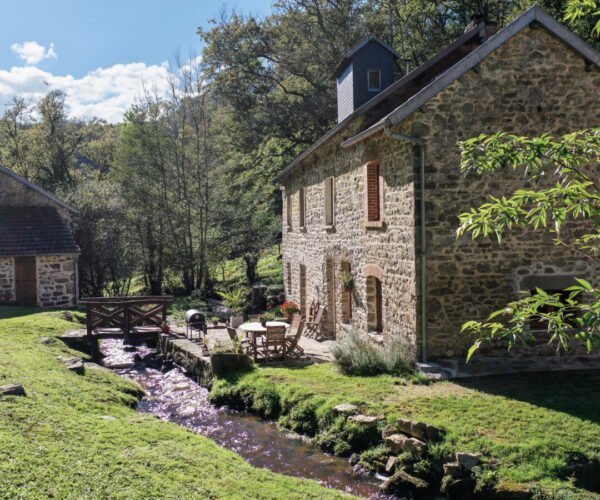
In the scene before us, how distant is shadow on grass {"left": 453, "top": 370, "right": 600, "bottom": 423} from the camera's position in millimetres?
9141

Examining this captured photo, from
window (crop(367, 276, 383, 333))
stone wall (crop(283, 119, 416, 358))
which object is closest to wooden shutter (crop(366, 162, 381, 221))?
stone wall (crop(283, 119, 416, 358))

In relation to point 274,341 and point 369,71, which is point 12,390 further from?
point 369,71

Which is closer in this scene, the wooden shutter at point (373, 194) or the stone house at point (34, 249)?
the wooden shutter at point (373, 194)

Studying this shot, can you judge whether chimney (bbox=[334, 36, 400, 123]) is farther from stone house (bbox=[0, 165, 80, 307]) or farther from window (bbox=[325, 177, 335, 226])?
stone house (bbox=[0, 165, 80, 307])

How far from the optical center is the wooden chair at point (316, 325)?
16.7 metres

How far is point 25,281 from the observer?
21828 mm

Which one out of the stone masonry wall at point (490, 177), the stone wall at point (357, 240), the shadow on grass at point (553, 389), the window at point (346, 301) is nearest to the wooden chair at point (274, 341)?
the stone wall at point (357, 240)

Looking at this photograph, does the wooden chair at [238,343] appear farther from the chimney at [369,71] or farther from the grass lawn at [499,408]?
the chimney at [369,71]

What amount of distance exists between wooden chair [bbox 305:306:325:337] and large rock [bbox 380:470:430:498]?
349 inches

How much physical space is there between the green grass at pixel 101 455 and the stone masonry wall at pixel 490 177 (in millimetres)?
5300

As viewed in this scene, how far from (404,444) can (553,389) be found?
354cm

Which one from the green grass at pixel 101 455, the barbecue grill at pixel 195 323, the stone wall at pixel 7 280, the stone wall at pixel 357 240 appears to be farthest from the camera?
the stone wall at pixel 7 280

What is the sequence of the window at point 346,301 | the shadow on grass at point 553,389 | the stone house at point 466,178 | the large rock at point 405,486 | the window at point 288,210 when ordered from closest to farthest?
1. the large rock at point 405,486
2. the shadow on grass at point 553,389
3. the stone house at point 466,178
4. the window at point 346,301
5. the window at point 288,210

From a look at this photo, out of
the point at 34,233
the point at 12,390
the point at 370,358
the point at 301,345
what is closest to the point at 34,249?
the point at 34,233
